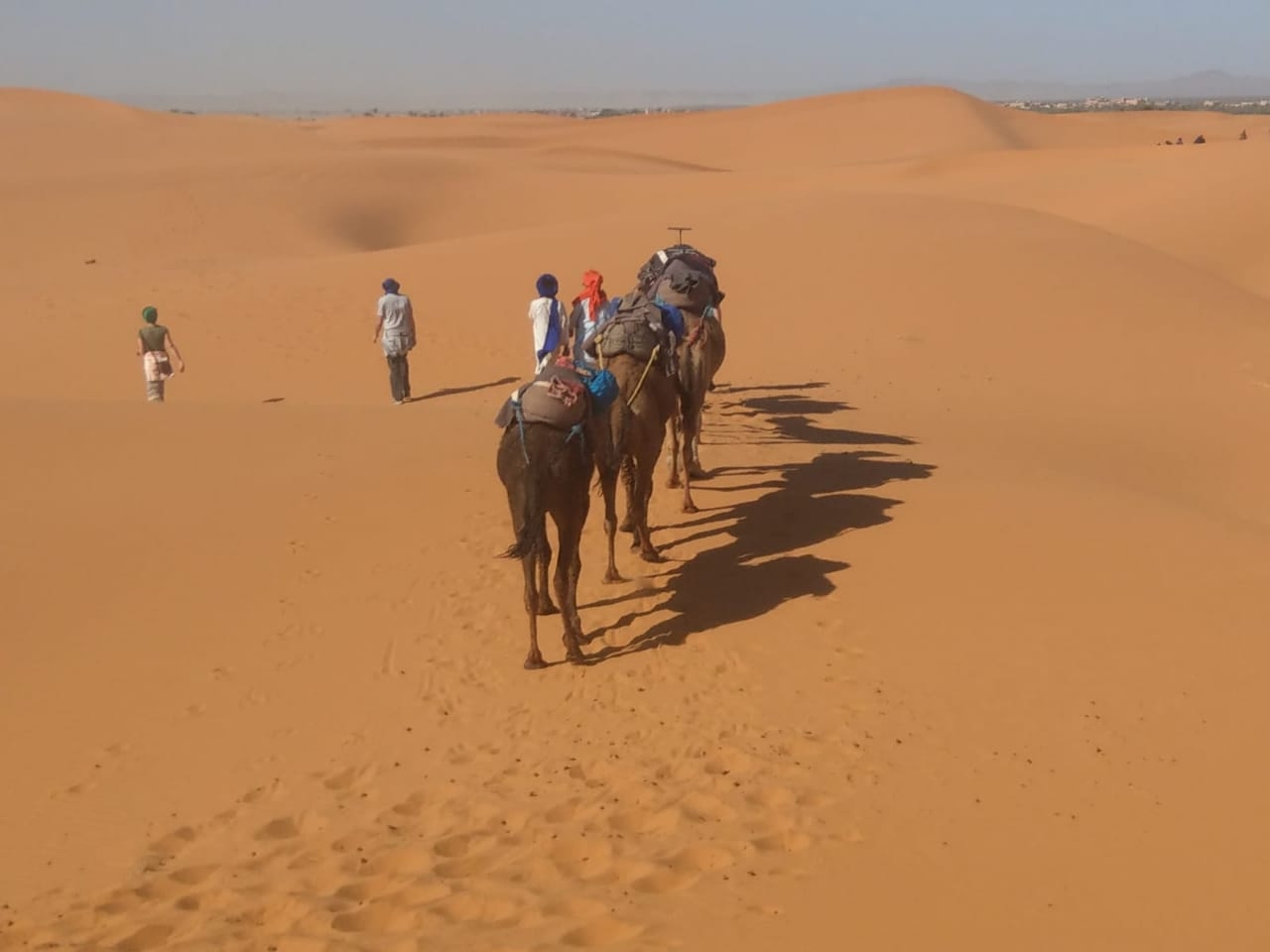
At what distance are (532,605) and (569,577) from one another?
29 centimetres

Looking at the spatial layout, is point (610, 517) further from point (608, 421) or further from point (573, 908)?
point (573, 908)

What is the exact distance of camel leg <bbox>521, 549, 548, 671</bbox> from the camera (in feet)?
24.4

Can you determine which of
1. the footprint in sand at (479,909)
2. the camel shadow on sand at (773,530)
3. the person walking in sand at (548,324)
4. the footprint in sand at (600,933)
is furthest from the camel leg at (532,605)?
the person walking in sand at (548,324)

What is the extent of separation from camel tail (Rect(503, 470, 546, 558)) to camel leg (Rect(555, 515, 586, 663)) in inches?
6.6

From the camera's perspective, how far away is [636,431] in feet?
27.8

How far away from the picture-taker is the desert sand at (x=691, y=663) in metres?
5.17

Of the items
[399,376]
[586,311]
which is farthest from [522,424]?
[399,376]

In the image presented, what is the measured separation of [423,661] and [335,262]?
59.6ft

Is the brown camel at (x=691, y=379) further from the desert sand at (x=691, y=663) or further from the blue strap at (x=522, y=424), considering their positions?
the blue strap at (x=522, y=424)

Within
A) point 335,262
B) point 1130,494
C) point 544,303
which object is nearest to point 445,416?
point 544,303

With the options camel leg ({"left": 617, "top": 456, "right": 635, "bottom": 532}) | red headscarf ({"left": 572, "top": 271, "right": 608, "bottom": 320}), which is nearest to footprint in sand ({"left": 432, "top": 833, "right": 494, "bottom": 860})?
camel leg ({"left": 617, "top": 456, "right": 635, "bottom": 532})

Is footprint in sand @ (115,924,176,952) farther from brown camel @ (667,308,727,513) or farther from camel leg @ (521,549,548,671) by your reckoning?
brown camel @ (667,308,727,513)

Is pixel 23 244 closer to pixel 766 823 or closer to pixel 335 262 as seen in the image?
pixel 335 262

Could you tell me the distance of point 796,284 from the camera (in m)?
20.3
